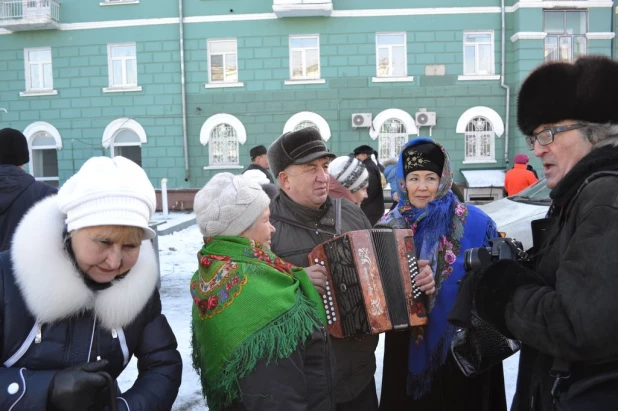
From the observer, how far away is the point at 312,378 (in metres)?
1.79

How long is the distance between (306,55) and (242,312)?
52.9 ft

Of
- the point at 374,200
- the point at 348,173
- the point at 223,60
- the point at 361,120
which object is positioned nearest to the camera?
the point at 348,173

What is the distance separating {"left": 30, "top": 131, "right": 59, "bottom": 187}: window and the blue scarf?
1774 centimetres

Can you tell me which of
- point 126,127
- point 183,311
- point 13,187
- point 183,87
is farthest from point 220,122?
point 13,187

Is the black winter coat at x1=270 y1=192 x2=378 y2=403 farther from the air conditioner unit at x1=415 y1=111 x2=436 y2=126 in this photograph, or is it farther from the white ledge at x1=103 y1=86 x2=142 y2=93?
the white ledge at x1=103 y1=86 x2=142 y2=93

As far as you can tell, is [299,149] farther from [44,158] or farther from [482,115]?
[44,158]

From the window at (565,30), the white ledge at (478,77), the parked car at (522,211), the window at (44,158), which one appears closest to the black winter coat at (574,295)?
the parked car at (522,211)

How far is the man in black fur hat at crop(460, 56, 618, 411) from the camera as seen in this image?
4.58 ft

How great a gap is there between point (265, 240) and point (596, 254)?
3.71 feet

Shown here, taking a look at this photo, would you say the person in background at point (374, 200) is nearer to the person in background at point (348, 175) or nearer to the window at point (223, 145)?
the person in background at point (348, 175)

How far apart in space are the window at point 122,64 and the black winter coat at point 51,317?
1710cm

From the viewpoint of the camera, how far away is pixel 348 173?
4.02 meters

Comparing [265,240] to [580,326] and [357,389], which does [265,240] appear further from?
[580,326]

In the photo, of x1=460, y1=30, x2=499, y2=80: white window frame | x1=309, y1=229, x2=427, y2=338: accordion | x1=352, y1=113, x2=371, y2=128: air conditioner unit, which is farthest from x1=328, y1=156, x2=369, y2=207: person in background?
x1=460, y1=30, x2=499, y2=80: white window frame
